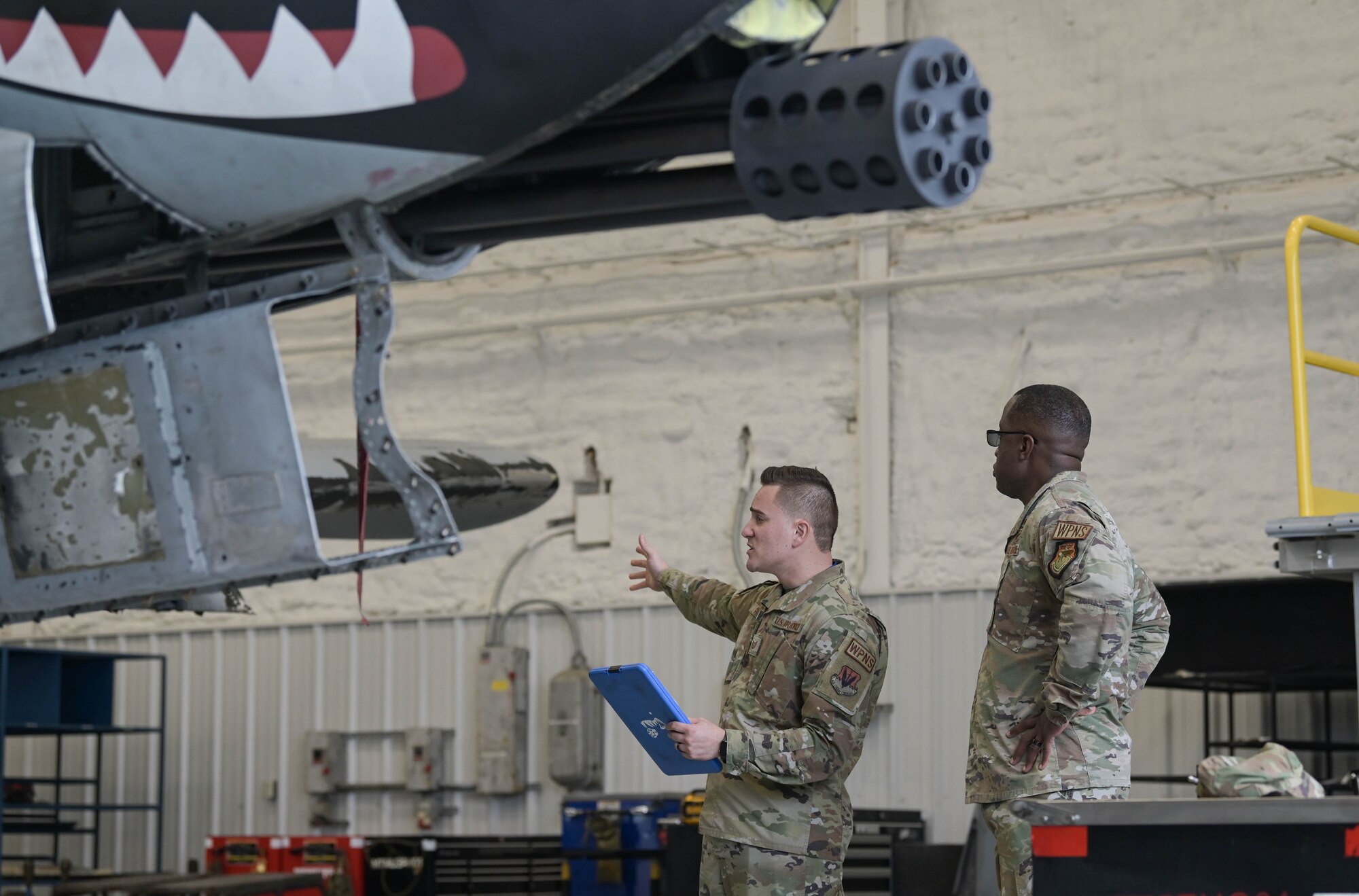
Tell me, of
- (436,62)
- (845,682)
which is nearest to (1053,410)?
(845,682)

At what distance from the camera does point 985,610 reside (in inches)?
503

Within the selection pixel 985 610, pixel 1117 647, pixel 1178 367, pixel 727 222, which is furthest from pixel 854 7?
pixel 1117 647

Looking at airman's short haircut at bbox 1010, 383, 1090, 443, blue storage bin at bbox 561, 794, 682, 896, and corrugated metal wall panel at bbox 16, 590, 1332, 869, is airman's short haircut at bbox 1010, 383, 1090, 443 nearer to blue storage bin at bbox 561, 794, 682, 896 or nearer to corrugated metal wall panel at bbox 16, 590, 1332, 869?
corrugated metal wall panel at bbox 16, 590, 1332, 869

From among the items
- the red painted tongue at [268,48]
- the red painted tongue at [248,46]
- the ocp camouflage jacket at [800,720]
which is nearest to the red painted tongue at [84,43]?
the red painted tongue at [268,48]

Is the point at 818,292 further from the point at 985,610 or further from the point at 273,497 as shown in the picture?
the point at 273,497

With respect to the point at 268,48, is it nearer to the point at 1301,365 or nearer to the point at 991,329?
the point at 1301,365

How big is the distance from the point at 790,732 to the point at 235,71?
2286 mm

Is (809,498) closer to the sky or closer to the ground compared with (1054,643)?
closer to the sky

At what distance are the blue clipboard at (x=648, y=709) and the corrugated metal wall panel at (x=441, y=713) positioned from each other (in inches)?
332

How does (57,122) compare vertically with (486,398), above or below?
below

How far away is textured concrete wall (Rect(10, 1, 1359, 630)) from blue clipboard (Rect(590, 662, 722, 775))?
8578 millimetres

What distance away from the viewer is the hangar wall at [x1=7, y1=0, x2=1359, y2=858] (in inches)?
482

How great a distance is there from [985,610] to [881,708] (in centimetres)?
110

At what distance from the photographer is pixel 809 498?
457 cm
